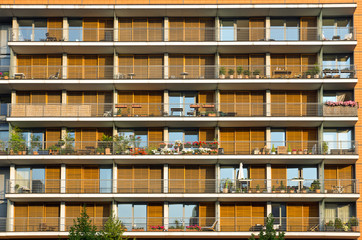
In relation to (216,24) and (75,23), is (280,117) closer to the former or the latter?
(216,24)

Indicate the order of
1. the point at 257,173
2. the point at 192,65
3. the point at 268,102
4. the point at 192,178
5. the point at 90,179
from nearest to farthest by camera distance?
the point at 90,179, the point at 257,173, the point at 192,178, the point at 268,102, the point at 192,65

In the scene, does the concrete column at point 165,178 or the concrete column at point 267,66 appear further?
the concrete column at point 267,66

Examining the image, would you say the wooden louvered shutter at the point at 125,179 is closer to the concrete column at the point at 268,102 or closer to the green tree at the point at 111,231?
the green tree at the point at 111,231

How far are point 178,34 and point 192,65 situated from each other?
261 centimetres

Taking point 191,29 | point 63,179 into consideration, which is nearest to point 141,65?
point 191,29

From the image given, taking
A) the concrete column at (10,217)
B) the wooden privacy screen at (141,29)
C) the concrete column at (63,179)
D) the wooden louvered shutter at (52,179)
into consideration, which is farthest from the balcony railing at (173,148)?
the wooden privacy screen at (141,29)

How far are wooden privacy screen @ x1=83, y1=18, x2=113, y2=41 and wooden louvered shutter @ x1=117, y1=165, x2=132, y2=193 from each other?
9.78 metres

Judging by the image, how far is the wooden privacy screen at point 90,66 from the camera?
49.3 meters

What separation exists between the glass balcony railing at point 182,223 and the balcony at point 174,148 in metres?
4.69

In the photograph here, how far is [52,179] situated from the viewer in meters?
47.6

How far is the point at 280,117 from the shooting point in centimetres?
4709

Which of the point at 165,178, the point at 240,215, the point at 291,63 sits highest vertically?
the point at 291,63


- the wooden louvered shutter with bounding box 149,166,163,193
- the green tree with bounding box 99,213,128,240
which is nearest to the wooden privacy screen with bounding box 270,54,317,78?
the wooden louvered shutter with bounding box 149,166,163,193

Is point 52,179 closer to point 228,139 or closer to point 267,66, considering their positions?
point 228,139
